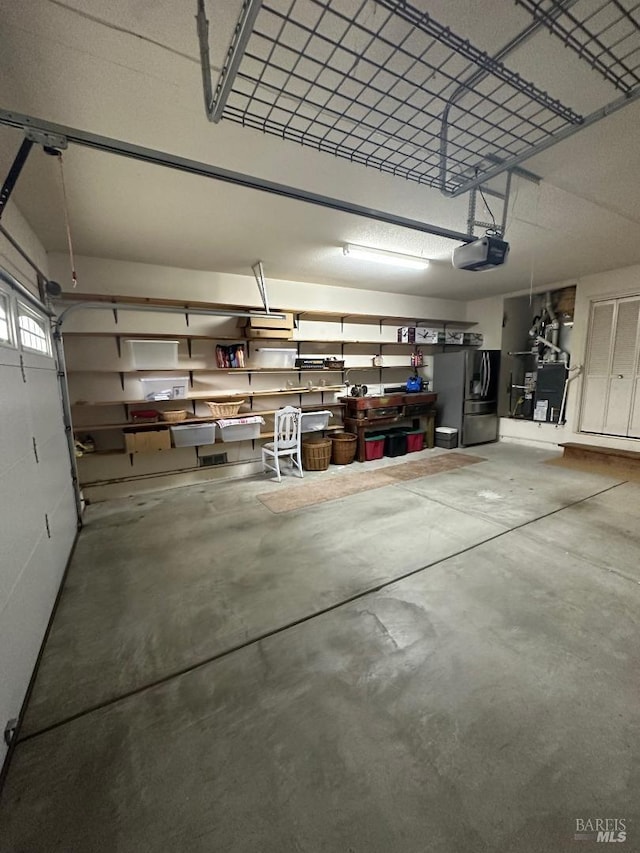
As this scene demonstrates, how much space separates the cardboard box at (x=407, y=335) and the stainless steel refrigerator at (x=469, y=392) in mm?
804

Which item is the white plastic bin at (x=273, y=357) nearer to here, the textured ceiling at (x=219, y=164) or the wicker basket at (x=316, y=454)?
the textured ceiling at (x=219, y=164)

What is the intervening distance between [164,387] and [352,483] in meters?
2.74

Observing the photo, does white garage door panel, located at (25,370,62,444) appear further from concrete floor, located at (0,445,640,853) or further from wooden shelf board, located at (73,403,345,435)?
concrete floor, located at (0,445,640,853)

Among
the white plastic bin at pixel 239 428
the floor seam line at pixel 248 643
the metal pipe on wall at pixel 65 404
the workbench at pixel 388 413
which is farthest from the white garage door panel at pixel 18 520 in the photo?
the workbench at pixel 388 413

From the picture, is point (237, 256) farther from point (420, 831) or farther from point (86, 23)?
point (420, 831)

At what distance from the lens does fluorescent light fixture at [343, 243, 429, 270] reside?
11.9 ft

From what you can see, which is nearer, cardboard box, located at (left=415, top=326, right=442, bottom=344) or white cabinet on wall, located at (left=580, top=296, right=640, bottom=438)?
white cabinet on wall, located at (left=580, top=296, right=640, bottom=438)

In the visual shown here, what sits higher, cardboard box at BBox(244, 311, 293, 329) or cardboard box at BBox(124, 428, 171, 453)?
cardboard box at BBox(244, 311, 293, 329)

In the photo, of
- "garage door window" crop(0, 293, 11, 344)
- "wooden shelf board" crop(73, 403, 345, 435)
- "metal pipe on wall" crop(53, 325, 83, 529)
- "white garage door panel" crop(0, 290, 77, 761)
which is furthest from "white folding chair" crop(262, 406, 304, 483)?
"garage door window" crop(0, 293, 11, 344)

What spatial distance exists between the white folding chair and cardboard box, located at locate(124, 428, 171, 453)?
4.32ft

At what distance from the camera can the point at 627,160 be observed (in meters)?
2.12

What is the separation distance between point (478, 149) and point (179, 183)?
6.26ft

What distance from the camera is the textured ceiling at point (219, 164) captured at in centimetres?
127

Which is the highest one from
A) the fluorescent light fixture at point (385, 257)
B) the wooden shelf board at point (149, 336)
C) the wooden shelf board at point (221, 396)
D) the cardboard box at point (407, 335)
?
the fluorescent light fixture at point (385, 257)
